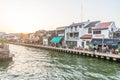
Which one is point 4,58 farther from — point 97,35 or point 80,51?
point 97,35

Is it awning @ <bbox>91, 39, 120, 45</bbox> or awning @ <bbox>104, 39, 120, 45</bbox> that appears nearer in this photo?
awning @ <bbox>104, 39, 120, 45</bbox>

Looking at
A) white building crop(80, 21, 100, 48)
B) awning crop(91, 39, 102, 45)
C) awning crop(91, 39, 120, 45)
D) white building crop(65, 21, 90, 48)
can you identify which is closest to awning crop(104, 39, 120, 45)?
awning crop(91, 39, 120, 45)

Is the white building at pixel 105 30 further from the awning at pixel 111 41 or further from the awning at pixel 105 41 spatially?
the awning at pixel 111 41

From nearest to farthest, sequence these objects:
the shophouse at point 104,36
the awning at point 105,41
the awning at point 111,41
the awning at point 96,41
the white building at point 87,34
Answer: the awning at point 111,41, the awning at point 105,41, the shophouse at point 104,36, the awning at point 96,41, the white building at point 87,34

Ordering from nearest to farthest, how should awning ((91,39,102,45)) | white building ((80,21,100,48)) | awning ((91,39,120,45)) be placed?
awning ((91,39,120,45)), awning ((91,39,102,45)), white building ((80,21,100,48))

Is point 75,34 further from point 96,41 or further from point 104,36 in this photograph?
point 104,36

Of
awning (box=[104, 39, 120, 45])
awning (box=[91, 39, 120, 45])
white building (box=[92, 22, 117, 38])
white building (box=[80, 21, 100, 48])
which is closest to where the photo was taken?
awning (box=[104, 39, 120, 45])

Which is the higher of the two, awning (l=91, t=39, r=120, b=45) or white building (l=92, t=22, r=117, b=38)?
white building (l=92, t=22, r=117, b=38)

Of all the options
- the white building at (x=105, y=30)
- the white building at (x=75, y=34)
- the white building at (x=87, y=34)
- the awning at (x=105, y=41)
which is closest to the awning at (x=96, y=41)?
the awning at (x=105, y=41)

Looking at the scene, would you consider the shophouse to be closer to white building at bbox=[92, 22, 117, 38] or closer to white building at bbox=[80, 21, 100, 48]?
white building at bbox=[92, 22, 117, 38]

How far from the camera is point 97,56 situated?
118 ft

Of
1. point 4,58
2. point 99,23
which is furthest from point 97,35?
point 4,58

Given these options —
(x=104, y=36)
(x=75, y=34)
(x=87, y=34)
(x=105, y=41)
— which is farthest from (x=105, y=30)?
(x=75, y=34)

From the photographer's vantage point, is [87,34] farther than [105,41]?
Yes
